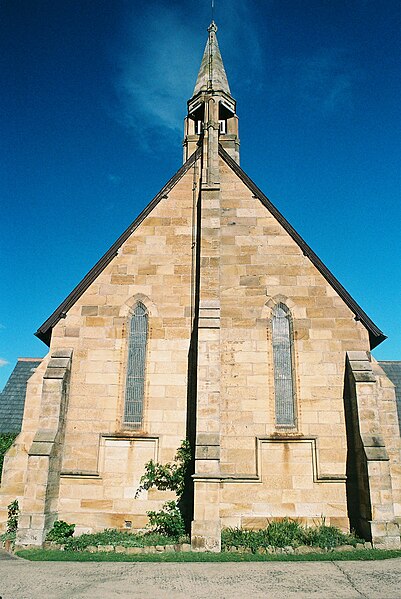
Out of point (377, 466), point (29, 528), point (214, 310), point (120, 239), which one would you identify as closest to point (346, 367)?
point (377, 466)

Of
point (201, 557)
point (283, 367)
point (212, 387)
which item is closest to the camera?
point (201, 557)

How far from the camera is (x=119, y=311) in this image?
46.3 ft

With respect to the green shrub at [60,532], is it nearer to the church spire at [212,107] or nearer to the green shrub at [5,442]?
the green shrub at [5,442]

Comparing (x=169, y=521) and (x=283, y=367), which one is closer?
(x=169, y=521)

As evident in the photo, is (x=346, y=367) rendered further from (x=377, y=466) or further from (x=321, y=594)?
(x=321, y=594)

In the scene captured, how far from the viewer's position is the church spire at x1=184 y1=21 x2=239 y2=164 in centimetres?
1636

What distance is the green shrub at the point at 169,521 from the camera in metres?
11.6

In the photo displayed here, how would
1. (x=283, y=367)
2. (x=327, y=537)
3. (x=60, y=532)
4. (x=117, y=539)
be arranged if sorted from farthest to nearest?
1. (x=283, y=367)
2. (x=60, y=532)
3. (x=117, y=539)
4. (x=327, y=537)

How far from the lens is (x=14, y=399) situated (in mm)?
22734

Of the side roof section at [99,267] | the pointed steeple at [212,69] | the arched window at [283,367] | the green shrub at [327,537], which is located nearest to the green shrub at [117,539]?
the green shrub at [327,537]

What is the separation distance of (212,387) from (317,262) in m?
5.39

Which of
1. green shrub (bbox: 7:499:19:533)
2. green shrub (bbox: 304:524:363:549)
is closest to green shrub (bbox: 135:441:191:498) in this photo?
green shrub (bbox: 7:499:19:533)

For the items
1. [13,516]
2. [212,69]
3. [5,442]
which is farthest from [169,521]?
[212,69]

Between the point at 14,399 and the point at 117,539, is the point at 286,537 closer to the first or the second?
the point at 117,539
